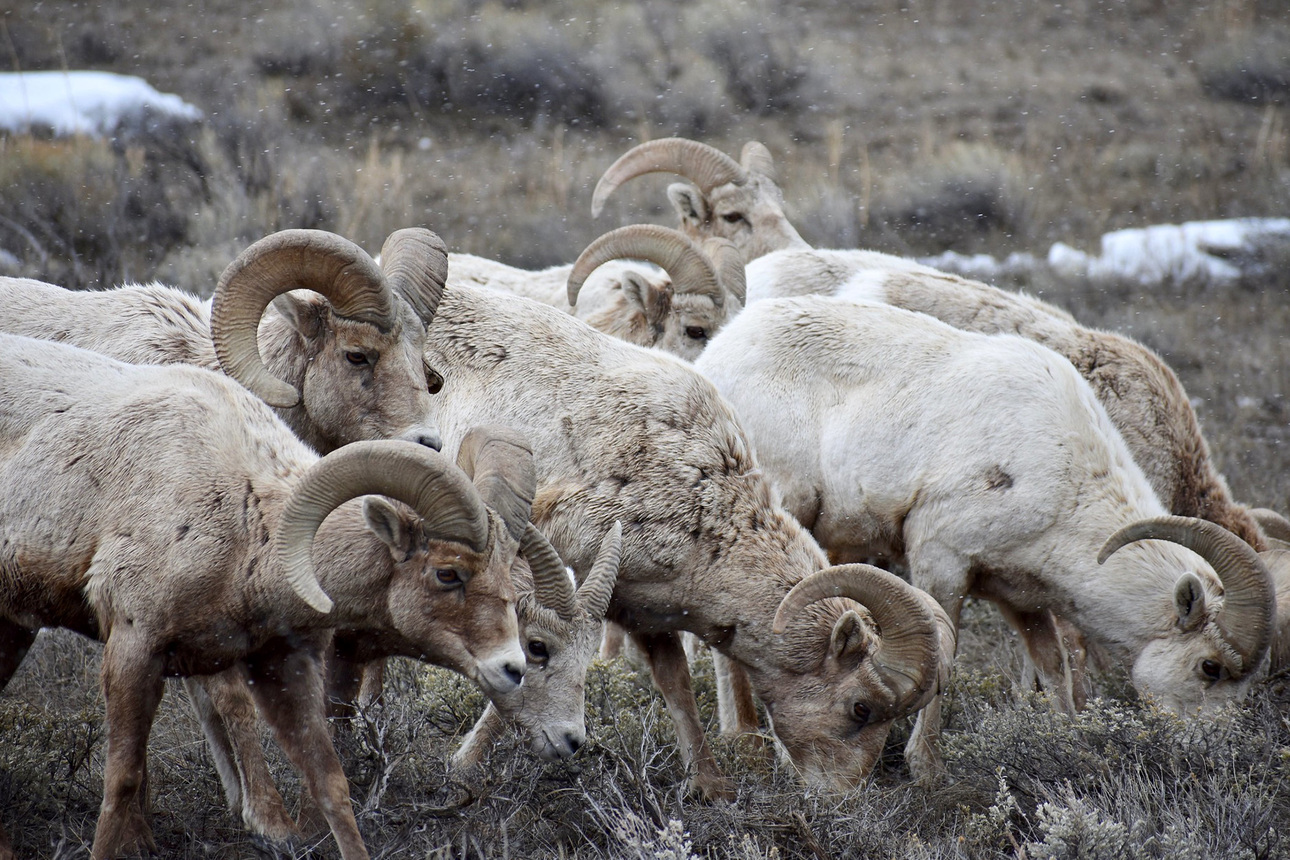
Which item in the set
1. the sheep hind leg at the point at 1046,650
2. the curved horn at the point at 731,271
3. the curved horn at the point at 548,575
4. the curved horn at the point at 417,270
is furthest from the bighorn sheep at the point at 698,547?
the curved horn at the point at 731,271

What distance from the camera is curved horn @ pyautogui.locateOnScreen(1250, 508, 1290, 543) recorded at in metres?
7.26

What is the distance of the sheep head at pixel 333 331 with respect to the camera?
4945 millimetres

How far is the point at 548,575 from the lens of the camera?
468 centimetres

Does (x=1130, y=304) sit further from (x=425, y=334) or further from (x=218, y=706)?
(x=218, y=706)

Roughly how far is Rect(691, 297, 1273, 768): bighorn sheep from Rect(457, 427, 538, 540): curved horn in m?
1.87

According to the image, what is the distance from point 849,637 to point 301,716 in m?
2.23

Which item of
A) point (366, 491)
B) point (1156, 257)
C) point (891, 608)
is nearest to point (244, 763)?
point (366, 491)

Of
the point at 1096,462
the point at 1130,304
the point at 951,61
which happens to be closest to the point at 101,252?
the point at 1096,462

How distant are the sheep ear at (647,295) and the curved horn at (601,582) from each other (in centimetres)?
324

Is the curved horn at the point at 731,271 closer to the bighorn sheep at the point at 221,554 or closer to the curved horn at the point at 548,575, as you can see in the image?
the curved horn at the point at 548,575

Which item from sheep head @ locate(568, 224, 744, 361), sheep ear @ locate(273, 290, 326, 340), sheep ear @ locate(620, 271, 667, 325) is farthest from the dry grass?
sheep ear @ locate(620, 271, 667, 325)

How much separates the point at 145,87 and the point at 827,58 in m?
12.8

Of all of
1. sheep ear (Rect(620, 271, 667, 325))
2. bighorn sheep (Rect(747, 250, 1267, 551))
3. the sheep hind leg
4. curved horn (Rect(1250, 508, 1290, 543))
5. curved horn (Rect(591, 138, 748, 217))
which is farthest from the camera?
curved horn (Rect(591, 138, 748, 217))

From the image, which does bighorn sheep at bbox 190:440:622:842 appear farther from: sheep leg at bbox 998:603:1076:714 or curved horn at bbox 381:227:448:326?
sheep leg at bbox 998:603:1076:714
